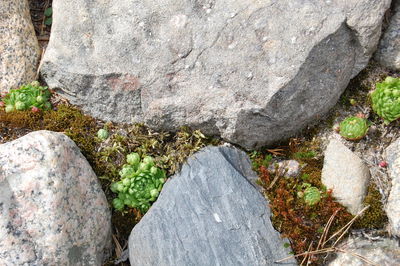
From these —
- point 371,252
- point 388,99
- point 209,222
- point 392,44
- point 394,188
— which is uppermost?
point 392,44

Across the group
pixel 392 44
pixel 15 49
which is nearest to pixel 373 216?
pixel 392 44

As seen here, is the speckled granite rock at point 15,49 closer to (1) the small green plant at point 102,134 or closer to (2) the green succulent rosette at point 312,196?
(1) the small green plant at point 102,134

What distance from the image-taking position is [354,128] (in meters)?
4.07

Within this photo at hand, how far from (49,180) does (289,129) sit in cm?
225

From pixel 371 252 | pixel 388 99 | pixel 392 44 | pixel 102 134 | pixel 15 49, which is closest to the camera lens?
pixel 371 252

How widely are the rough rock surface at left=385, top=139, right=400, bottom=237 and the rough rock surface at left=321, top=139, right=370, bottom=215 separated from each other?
22 centimetres

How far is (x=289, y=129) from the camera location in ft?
13.8

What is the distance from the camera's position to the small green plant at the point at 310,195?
393 cm

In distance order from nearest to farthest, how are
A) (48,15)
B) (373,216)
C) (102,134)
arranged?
(373,216)
(102,134)
(48,15)

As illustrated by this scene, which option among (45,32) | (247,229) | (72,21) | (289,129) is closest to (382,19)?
(289,129)

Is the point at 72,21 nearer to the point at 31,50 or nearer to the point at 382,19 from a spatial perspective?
the point at 31,50

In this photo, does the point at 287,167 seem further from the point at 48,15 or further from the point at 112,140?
the point at 48,15

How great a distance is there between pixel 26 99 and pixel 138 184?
148 centimetres

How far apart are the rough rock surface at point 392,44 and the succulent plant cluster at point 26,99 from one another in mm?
3441
